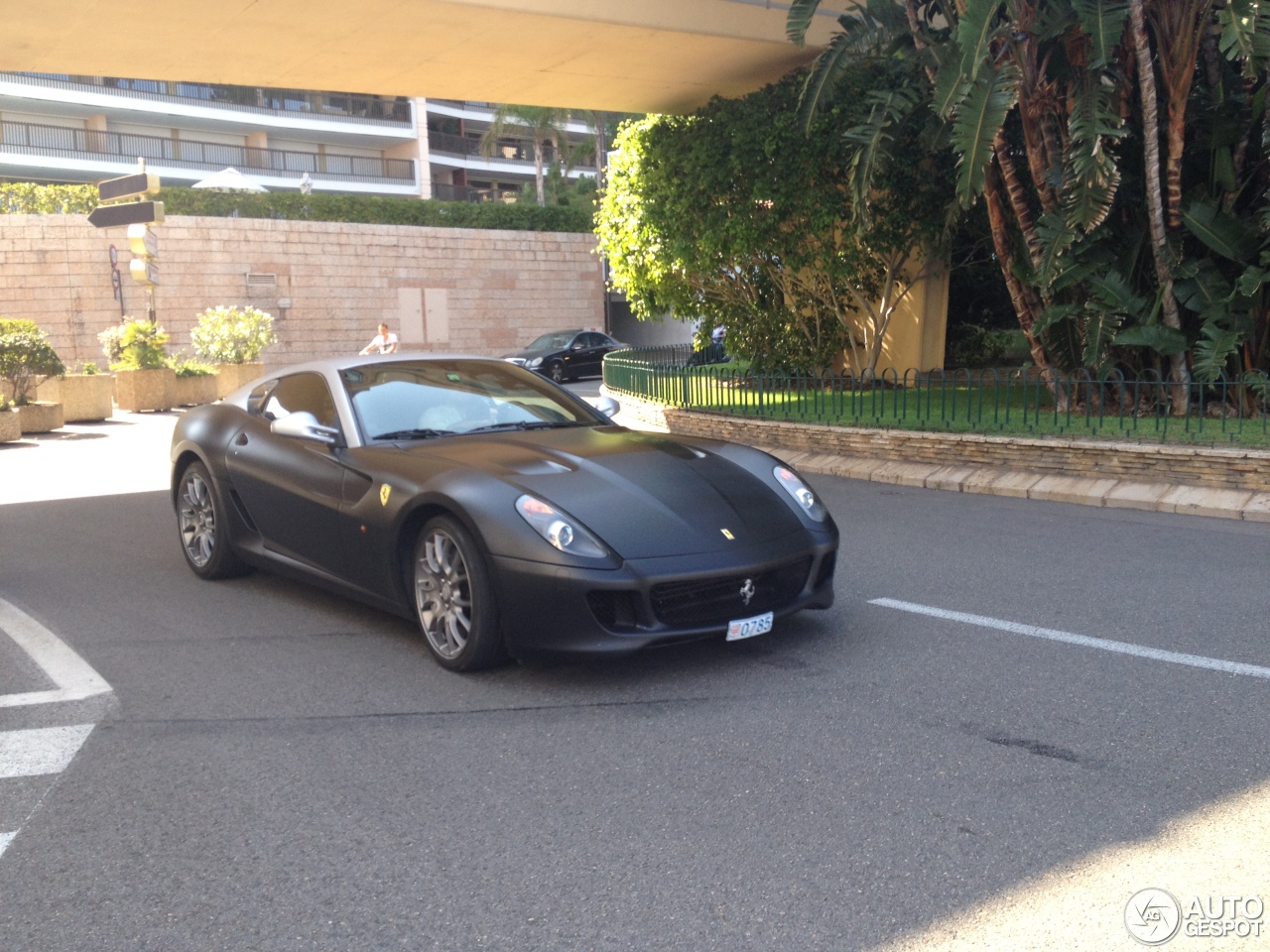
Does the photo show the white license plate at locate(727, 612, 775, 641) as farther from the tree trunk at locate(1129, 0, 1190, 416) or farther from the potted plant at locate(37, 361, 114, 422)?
the potted plant at locate(37, 361, 114, 422)

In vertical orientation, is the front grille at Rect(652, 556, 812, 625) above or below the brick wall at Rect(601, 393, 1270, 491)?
above

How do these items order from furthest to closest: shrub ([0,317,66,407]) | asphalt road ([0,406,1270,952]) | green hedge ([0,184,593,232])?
green hedge ([0,184,593,232]) < shrub ([0,317,66,407]) < asphalt road ([0,406,1270,952])

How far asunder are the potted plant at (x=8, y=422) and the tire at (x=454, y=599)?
600 inches

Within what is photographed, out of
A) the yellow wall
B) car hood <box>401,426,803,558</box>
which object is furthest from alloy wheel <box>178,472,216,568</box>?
the yellow wall

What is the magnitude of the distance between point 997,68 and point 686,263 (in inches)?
241

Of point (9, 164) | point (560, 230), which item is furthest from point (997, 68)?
point (9, 164)

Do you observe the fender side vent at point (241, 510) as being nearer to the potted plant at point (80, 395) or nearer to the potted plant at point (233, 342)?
the potted plant at point (80, 395)

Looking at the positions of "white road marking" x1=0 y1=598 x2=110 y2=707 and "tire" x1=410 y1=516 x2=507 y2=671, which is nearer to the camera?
"tire" x1=410 y1=516 x2=507 y2=671

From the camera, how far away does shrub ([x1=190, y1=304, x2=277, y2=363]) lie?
2745 cm

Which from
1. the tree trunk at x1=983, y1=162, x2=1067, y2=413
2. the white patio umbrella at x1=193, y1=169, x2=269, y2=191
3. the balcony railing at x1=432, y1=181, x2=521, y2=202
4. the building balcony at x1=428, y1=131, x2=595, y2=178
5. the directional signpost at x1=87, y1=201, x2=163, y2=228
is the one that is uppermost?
the building balcony at x1=428, y1=131, x2=595, y2=178

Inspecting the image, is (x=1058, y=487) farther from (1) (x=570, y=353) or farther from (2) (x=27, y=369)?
(1) (x=570, y=353)

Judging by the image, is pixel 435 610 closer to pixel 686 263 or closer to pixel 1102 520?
pixel 1102 520

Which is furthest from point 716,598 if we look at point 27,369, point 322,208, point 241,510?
point 322,208

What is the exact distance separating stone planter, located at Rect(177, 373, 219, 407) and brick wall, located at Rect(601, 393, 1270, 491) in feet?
47.5
